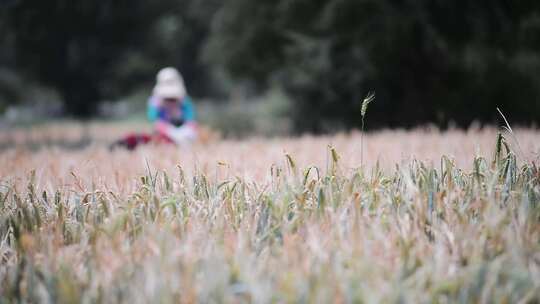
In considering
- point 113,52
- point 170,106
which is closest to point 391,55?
point 170,106

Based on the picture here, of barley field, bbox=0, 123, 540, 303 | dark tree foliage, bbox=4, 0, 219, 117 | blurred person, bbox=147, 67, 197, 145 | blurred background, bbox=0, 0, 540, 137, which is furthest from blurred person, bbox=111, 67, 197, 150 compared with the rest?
dark tree foliage, bbox=4, 0, 219, 117

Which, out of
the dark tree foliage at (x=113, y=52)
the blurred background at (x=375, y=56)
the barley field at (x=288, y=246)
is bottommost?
the barley field at (x=288, y=246)

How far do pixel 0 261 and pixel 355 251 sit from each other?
1.08 meters

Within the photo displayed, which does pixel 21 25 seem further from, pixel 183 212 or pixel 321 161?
pixel 183 212

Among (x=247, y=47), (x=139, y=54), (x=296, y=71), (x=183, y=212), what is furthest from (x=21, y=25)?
(x=183, y=212)

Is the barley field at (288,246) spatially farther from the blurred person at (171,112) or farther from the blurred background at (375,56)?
the blurred person at (171,112)

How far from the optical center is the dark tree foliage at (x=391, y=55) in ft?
27.4

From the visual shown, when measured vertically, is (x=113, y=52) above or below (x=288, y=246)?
above

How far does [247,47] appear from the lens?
34.8 ft

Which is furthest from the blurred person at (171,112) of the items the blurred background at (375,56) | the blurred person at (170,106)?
the blurred background at (375,56)

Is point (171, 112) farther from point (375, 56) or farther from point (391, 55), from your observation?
point (391, 55)

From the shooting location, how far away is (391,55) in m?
9.09

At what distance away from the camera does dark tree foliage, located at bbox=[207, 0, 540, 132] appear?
27.4 feet

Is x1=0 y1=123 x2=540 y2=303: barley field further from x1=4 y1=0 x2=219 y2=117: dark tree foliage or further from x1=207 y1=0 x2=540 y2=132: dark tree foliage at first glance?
x1=4 y1=0 x2=219 y2=117: dark tree foliage
